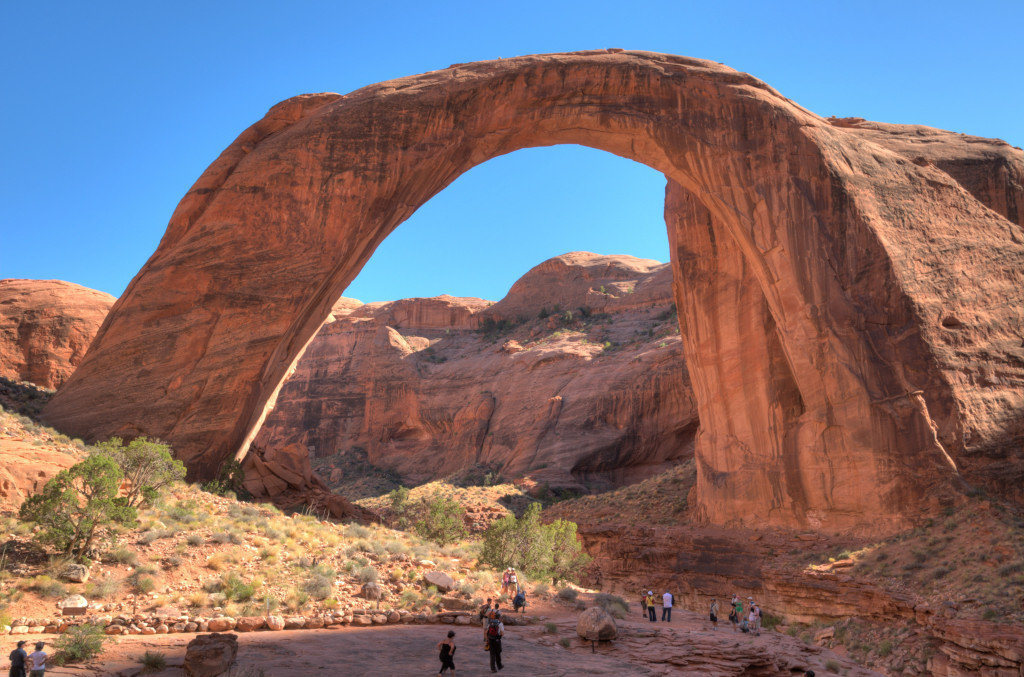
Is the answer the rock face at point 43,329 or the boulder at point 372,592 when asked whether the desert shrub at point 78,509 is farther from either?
the rock face at point 43,329

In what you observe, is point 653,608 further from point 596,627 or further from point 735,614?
point 596,627

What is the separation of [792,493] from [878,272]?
6680mm

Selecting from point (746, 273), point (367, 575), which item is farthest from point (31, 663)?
point (746, 273)

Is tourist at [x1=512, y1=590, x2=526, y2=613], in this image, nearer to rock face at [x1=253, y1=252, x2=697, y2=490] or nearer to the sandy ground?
the sandy ground

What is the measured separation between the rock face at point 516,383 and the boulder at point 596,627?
24517mm

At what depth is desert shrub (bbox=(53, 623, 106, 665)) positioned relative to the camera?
7.40 metres

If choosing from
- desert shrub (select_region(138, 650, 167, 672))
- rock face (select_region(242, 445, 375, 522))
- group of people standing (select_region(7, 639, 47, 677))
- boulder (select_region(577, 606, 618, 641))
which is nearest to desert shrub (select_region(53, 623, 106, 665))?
desert shrub (select_region(138, 650, 167, 672))

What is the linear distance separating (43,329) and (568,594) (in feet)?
69.9

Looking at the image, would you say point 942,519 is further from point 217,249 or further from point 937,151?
point 217,249

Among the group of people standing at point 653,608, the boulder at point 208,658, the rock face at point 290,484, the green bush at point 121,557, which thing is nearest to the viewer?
the boulder at point 208,658

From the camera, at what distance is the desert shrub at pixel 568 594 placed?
48.2 ft

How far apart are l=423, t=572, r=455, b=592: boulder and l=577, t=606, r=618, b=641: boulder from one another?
3118 mm

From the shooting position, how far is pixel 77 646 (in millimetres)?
7531

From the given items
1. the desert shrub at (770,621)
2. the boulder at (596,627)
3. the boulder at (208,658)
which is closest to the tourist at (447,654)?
the boulder at (208,658)
